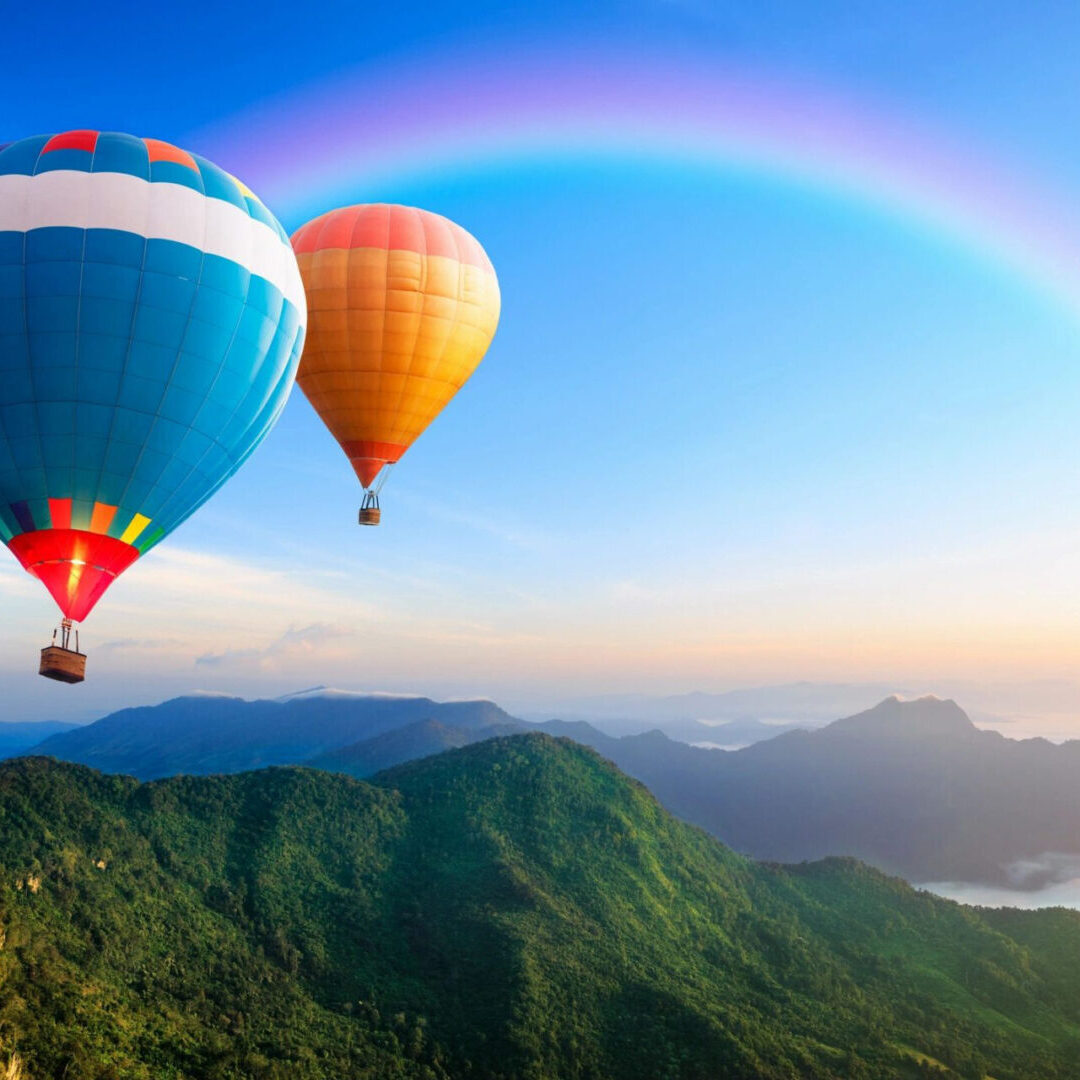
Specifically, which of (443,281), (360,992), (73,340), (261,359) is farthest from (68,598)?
(360,992)

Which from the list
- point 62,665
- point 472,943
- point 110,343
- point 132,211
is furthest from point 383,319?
point 472,943

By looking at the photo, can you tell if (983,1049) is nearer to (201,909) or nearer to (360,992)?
(360,992)

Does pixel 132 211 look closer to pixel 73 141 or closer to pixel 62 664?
pixel 73 141

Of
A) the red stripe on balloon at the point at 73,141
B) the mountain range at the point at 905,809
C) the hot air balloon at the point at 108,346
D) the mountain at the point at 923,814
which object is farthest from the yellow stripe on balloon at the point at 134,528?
the mountain at the point at 923,814

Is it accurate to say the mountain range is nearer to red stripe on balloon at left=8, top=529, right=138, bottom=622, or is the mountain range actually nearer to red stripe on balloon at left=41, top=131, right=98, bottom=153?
red stripe on balloon at left=8, top=529, right=138, bottom=622

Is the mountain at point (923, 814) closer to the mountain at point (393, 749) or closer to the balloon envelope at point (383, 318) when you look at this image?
the mountain at point (393, 749)

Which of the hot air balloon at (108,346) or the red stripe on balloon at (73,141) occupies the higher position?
the red stripe on balloon at (73,141)
